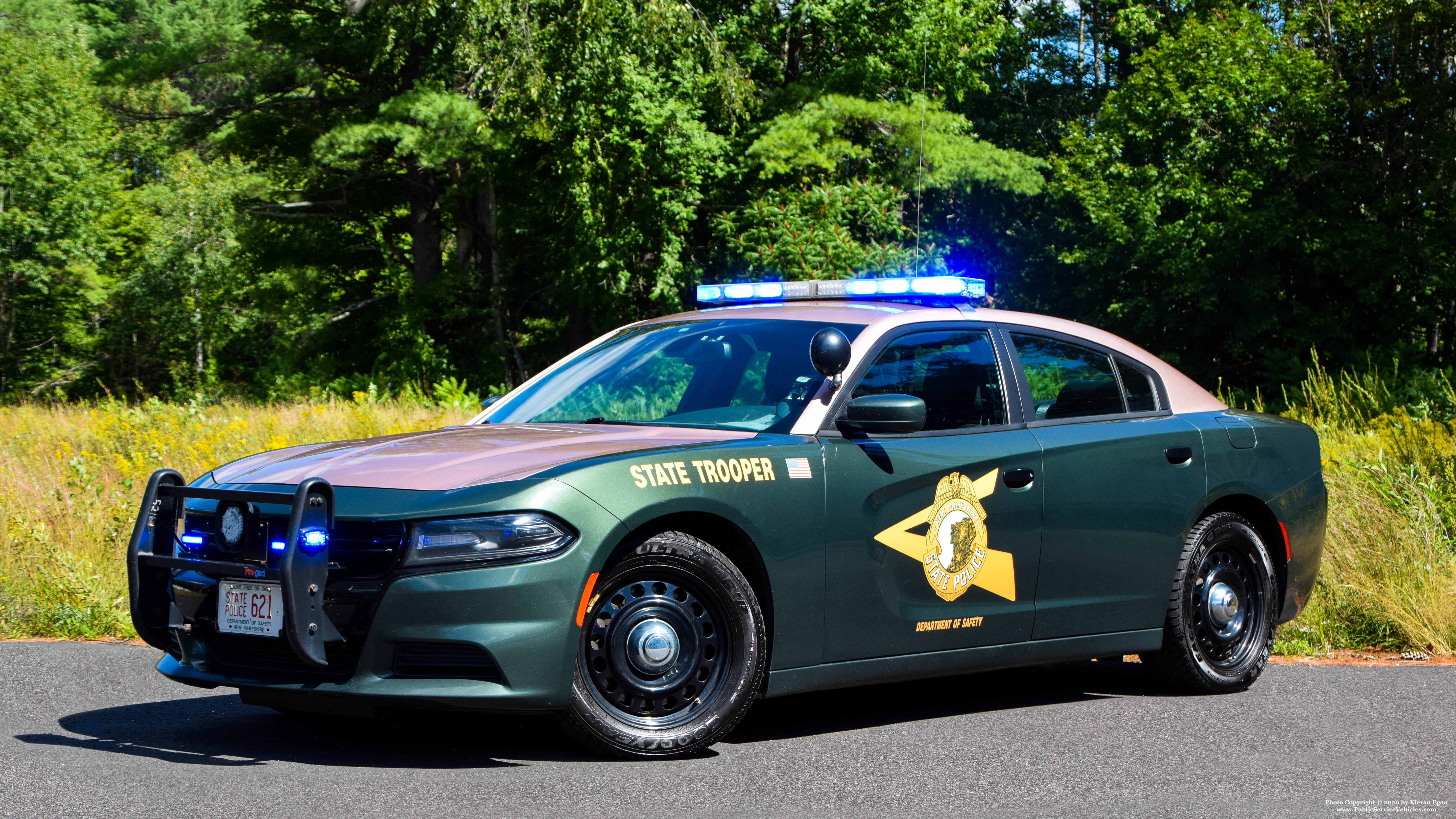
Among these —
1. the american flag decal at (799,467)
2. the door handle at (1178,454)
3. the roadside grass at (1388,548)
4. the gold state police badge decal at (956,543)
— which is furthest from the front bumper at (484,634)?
the roadside grass at (1388,548)

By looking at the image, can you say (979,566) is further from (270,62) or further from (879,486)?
(270,62)

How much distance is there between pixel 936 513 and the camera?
5355mm

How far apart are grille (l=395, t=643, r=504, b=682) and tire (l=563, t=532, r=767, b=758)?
30 cm

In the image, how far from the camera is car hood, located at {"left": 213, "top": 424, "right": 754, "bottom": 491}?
Answer: 4.52 meters

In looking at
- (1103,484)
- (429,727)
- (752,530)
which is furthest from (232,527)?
(1103,484)

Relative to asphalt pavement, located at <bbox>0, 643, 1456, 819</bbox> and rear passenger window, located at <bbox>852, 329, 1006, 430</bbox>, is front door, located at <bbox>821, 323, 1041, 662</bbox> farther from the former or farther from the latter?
asphalt pavement, located at <bbox>0, 643, 1456, 819</bbox>

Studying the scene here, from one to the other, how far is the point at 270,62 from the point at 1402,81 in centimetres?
2457

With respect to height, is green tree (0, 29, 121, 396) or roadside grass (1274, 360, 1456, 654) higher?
green tree (0, 29, 121, 396)

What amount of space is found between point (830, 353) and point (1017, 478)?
0.98 metres

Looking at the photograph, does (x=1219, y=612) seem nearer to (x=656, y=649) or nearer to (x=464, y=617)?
(x=656, y=649)

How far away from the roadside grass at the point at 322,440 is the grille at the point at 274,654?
3.41 m

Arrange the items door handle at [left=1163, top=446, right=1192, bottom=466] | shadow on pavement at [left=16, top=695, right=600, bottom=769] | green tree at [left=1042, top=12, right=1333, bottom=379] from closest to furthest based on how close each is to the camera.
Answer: shadow on pavement at [left=16, top=695, right=600, bottom=769], door handle at [left=1163, top=446, right=1192, bottom=466], green tree at [left=1042, top=12, right=1333, bottom=379]

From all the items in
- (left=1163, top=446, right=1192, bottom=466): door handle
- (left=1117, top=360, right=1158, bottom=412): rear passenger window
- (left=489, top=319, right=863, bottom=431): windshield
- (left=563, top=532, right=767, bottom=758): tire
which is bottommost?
(left=563, top=532, right=767, bottom=758): tire

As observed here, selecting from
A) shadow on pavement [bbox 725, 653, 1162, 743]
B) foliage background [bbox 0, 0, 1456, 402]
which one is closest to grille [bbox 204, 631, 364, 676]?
shadow on pavement [bbox 725, 653, 1162, 743]
